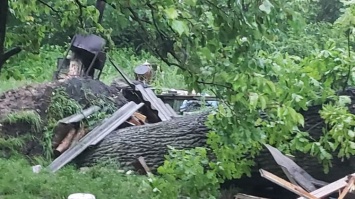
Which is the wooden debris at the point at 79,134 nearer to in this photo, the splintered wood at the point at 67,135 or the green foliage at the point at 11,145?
the splintered wood at the point at 67,135

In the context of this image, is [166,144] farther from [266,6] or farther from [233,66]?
[266,6]

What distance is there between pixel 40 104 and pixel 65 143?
77 centimetres

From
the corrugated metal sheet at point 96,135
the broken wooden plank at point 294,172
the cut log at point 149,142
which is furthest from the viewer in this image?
the corrugated metal sheet at point 96,135

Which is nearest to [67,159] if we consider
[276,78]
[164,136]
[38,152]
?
[38,152]

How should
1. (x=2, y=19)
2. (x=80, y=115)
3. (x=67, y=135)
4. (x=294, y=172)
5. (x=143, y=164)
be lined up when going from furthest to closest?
(x=80, y=115) → (x=67, y=135) → (x=143, y=164) → (x=294, y=172) → (x=2, y=19)

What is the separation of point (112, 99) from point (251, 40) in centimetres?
628

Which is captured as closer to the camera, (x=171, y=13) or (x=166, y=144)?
(x=171, y=13)

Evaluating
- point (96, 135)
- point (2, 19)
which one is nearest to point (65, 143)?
point (96, 135)

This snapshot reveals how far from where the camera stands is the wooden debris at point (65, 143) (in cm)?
853

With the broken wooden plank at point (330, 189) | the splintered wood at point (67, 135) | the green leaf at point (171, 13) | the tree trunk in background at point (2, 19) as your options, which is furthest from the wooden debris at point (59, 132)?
the green leaf at point (171, 13)

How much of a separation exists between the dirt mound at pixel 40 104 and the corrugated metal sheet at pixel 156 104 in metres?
0.48

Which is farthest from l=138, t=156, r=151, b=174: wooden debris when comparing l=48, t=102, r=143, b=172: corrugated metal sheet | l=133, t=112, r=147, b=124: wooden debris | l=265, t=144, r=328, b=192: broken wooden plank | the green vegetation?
the green vegetation

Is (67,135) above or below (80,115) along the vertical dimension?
below

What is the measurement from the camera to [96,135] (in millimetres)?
8656
